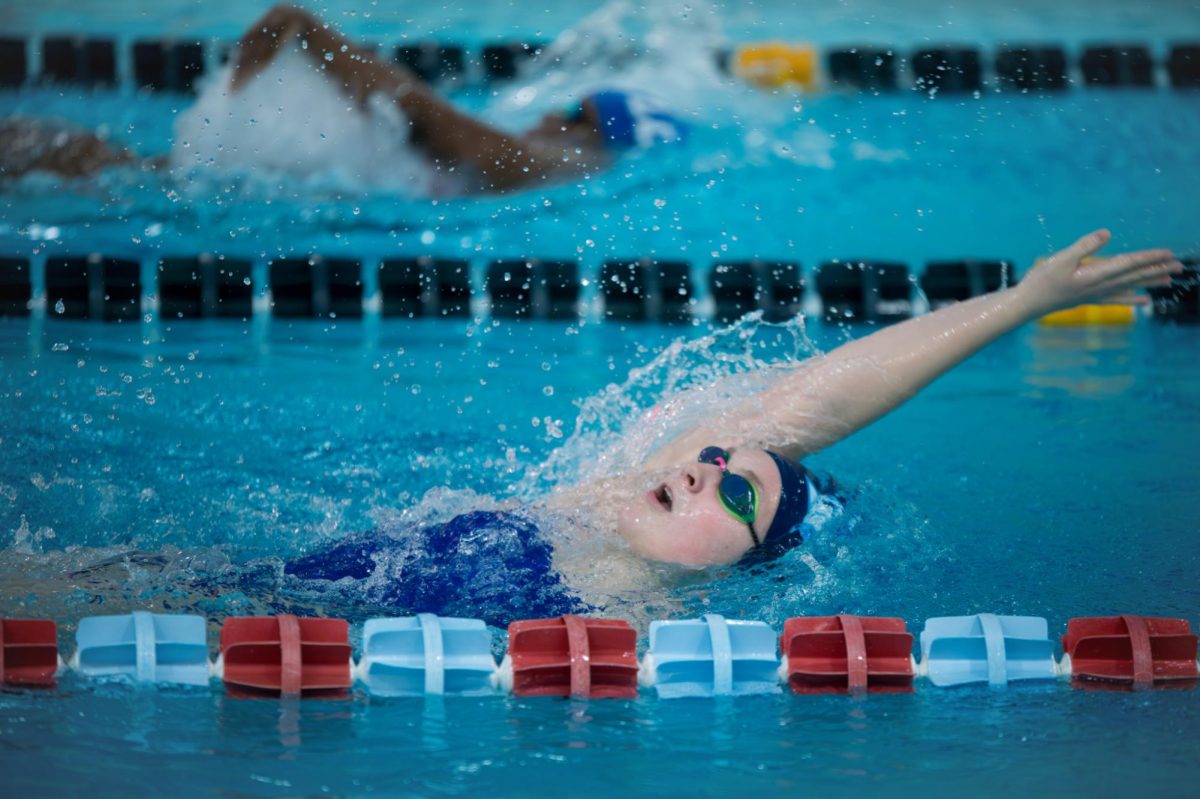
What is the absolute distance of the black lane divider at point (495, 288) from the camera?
4574mm

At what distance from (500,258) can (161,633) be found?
3022 millimetres

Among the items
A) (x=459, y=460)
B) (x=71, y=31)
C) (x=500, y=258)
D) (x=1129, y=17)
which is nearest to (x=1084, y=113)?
(x=1129, y=17)

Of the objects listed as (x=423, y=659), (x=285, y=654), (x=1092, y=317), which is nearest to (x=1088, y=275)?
(x=423, y=659)

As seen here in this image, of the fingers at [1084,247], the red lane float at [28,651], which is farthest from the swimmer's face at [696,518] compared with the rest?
the red lane float at [28,651]

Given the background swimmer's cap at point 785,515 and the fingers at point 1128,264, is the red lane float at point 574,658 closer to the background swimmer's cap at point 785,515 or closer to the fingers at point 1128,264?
the background swimmer's cap at point 785,515

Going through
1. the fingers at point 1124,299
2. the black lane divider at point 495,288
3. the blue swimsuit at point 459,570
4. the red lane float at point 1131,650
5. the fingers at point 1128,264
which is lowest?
the red lane float at point 1131,650

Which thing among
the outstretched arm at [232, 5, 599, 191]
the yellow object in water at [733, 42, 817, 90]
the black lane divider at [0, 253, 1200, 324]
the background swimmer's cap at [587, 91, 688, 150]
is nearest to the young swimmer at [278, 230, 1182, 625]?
the black lane divider at [0, 253, 1200, 324]

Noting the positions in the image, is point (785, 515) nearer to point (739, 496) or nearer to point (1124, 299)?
point (739, 496)

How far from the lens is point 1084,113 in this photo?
6.16 metres

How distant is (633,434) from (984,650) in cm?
109

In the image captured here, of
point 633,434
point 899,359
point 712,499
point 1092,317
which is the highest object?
point 1092,317

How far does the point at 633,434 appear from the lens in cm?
312

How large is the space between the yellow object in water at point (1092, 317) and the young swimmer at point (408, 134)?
179cm

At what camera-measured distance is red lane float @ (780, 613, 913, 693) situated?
2158 mm
